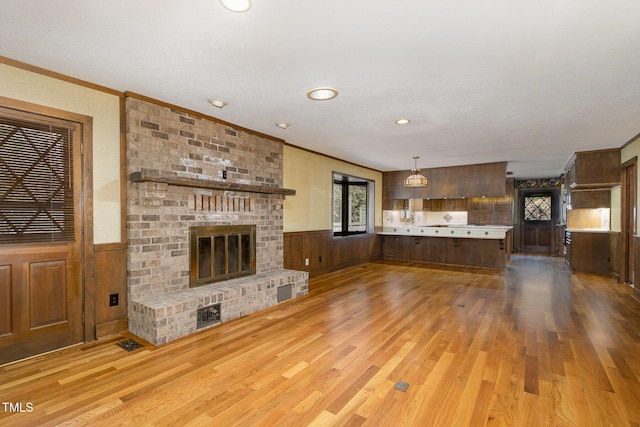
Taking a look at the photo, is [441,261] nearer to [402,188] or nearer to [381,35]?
[402,188]

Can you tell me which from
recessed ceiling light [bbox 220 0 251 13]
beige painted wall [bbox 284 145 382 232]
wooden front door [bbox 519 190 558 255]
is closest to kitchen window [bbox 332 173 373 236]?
beige painted wall [bbox 284 145 382 232]

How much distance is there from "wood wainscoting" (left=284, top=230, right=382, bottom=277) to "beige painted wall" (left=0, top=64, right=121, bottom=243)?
2.73 m

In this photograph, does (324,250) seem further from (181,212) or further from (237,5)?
(237,5)

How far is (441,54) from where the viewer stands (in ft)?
7.75

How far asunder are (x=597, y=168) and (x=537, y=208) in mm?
5080

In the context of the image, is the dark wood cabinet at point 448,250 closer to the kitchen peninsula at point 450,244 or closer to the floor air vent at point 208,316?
the kitchen peninsula at point 450,244

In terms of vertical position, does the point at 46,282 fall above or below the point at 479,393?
above

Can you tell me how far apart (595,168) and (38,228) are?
811 centimetres

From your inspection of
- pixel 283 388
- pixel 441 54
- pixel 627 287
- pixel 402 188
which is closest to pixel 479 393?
pixel 283 388

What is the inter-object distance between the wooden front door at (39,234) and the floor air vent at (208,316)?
1.04 metres

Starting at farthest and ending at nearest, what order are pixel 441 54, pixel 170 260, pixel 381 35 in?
pixel 170 260
pixel 441 54
pixel 381 35

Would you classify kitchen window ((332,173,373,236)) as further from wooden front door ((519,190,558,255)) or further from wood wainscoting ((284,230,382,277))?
→ wooden front door ((519,190,558,255))

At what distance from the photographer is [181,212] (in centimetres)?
360

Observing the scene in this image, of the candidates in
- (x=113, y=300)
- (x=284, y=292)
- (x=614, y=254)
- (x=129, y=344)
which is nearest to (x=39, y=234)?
(x=113, y=300)
